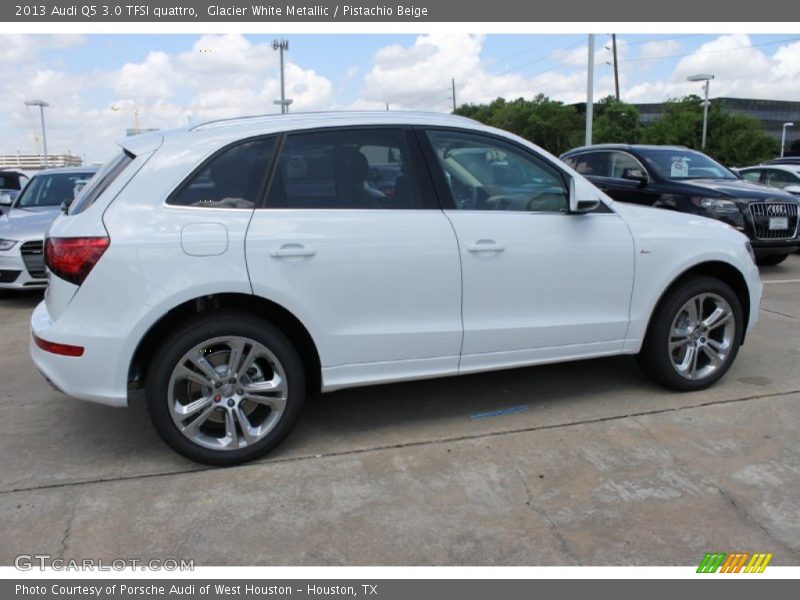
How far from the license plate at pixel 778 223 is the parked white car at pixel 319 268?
5.14m

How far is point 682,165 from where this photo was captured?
9.08 m

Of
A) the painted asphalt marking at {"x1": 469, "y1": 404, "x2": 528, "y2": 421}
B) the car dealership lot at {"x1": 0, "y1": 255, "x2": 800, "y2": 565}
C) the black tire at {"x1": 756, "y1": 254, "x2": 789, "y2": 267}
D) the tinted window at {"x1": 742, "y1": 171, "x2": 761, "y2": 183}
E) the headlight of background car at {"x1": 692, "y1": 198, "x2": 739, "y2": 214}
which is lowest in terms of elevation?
the car dealership lot at {"x1": 0, "y1": 255, "x2": 800, "y2": 565}

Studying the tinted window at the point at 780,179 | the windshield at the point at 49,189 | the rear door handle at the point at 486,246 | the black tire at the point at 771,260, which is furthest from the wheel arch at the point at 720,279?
the tinted window at the point at 780,179

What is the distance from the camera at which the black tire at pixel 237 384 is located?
10.5 feet

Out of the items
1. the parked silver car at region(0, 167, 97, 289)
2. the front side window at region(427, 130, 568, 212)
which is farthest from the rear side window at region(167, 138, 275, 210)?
the parked silver car at region(0, 167, 97, 289)

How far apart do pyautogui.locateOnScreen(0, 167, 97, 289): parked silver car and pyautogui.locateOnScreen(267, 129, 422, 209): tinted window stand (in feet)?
13.7

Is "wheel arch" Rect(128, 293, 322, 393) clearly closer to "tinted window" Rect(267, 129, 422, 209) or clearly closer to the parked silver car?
"tinted window" Rect(267, 129, 422, 209)

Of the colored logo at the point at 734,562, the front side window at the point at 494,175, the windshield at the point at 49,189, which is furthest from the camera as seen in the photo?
the windshield at the point at 49,189

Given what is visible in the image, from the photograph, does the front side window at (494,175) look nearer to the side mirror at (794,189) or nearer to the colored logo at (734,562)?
the colored logo at (734,562)

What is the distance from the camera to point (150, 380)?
10.5 feet

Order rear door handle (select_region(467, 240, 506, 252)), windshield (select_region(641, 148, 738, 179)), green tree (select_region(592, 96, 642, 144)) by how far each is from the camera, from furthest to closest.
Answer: green tree (select_region(592, 96, 642, 144)), windshield (select_region(641, 148, 738, 179)), rear door handle (select_region(467, 240, 506, 252))

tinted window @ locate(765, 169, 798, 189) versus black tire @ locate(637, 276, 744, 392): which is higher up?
tinted window @ locate(765, 169, 798, 189)

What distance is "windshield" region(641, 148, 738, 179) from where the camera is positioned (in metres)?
8.90

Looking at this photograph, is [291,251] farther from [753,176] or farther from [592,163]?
[753,176]
